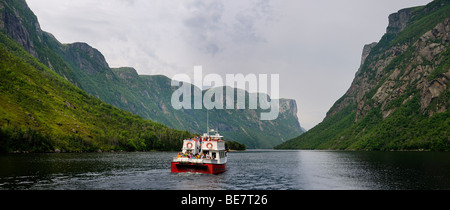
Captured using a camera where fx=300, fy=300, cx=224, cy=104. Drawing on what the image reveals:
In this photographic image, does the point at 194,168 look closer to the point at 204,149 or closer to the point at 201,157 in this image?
the point at 201,157

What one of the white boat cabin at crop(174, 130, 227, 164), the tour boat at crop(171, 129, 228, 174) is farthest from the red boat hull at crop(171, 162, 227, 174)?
the white boat cabin at crop(174, 130, 227, 164)

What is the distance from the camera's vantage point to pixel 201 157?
74.4 m

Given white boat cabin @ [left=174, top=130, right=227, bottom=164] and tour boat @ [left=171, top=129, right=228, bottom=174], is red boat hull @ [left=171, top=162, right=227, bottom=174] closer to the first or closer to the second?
tour boat @ [left=171, top=129, right=228, bottom=174]

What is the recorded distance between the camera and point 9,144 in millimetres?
167000

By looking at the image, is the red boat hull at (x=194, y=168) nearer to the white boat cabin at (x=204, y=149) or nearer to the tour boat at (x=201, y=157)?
the tour boat at (x=201, y=157)

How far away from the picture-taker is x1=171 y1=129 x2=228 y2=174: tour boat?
237 ft

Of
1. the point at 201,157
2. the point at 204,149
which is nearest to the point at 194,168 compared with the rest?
the point at 201,157

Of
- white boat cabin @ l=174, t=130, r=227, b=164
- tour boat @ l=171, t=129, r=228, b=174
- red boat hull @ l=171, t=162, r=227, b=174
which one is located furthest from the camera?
white boat cabin @ l=174, t=130, r=227, b=164

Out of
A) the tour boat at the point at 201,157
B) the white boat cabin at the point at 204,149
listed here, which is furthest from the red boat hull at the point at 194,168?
the white boat cabin at the point at 204,149

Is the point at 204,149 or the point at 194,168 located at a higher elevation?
the point at 204,149
